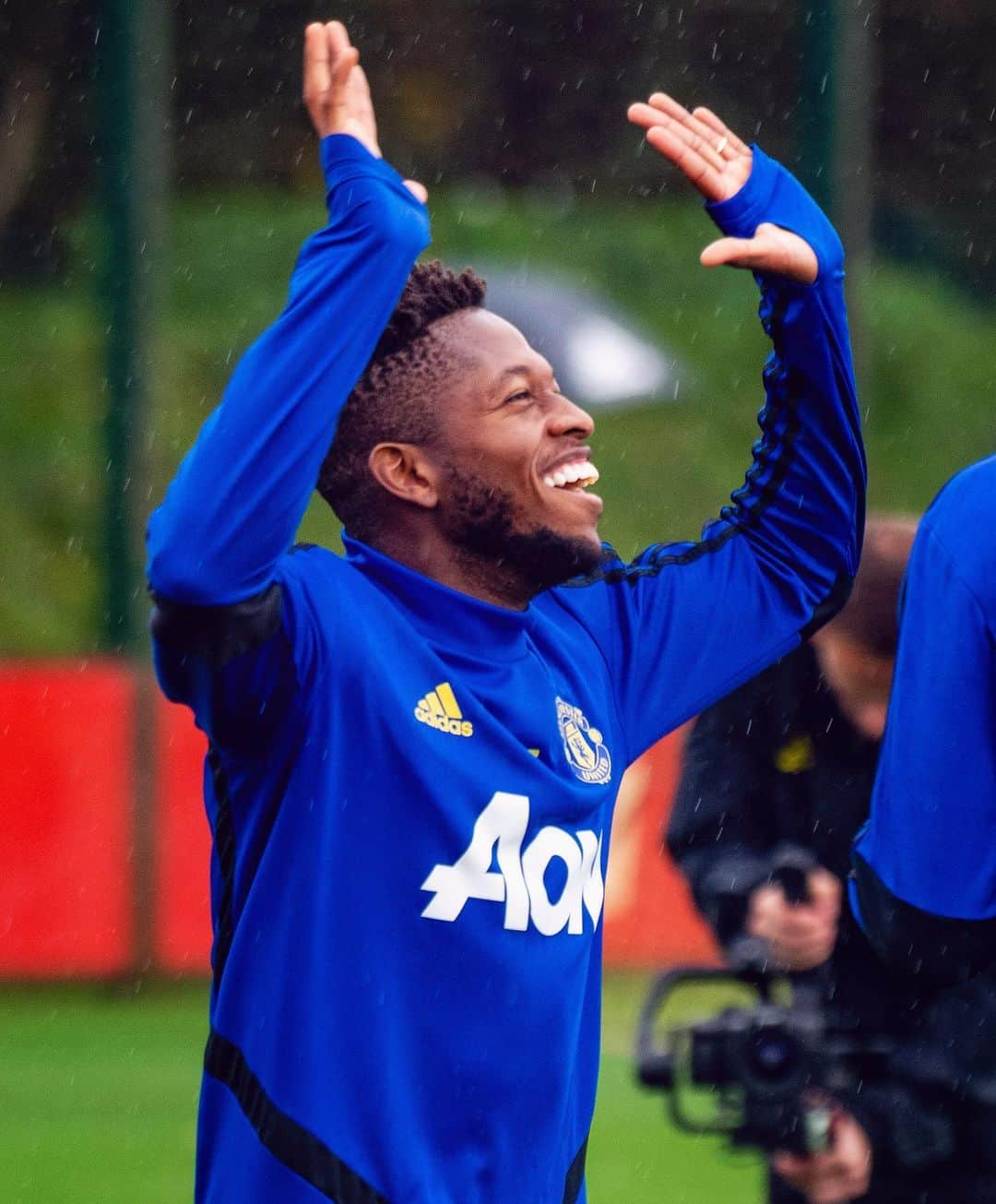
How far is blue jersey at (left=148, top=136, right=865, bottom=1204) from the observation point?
8.29ft

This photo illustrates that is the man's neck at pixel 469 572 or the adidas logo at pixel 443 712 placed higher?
the man's neck at pixel 469 572

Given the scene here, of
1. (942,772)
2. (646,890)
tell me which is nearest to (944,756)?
(942,772)

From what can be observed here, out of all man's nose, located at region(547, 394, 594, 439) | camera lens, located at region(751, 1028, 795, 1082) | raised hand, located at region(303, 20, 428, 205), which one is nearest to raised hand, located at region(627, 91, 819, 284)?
man's nose, located at region(547, 394, 594, 439)

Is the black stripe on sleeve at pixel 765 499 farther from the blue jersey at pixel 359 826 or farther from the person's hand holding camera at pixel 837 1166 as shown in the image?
the person's hand holding camera at pixel 837 1166

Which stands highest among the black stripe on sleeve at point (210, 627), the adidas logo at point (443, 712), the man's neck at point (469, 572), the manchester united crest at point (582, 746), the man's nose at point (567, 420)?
the man's nose at point (567, 420)

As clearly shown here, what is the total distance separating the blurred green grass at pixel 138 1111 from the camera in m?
6.15

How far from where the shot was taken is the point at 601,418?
47.9 feet

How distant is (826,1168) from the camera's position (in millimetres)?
3543

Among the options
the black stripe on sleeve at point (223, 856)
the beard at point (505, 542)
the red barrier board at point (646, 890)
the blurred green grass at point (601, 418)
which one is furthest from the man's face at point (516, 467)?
the blurred green grass at point (601, 418)

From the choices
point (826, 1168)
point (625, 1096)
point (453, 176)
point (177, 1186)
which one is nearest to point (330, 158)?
point (826, 1168)

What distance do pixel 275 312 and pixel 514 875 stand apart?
11466 mm

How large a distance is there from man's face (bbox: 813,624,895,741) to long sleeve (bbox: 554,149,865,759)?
0.80 m

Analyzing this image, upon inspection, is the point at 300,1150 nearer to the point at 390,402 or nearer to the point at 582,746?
the point at 582,746

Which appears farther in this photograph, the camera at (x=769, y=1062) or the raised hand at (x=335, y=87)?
the camera at (x=769, y=1062)
